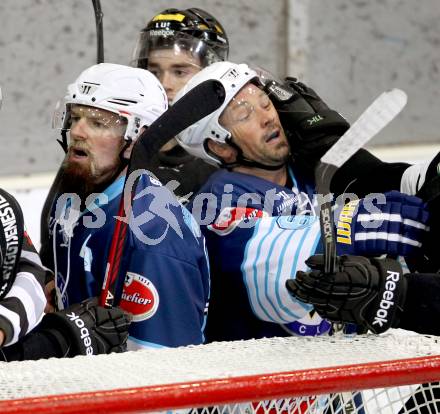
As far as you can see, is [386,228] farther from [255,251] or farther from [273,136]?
[273,136]

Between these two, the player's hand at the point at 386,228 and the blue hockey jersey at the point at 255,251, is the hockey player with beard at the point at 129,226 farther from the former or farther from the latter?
the player's hand at the point at 386,228

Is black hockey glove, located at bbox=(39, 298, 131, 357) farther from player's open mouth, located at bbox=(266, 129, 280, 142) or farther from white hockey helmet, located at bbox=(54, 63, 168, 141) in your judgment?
player's open mouth, located at bbox=(266, 129, 280, 142)

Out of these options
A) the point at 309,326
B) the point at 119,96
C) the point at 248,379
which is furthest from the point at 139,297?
the point at 248,379

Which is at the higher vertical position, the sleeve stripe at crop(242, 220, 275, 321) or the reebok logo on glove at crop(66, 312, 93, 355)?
the sleeve stripe at crop(242, 220, 275, 321)

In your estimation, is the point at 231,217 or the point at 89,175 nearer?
the point at 231,217

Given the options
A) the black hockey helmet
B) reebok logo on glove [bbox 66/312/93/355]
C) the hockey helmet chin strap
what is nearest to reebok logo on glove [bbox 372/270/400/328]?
reebok logo on glove [bbox 66/312/93/355]

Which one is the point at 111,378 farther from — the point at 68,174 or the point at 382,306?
the point at 68,174

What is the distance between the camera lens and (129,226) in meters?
1.87

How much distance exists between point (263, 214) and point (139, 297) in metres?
0.30

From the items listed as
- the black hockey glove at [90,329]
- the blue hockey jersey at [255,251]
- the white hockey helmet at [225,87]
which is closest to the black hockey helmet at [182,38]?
the white hockey helmet at [225,87]

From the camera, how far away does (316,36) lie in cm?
435

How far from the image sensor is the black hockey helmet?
9.53 feet

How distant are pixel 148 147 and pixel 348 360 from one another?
1.91 ft

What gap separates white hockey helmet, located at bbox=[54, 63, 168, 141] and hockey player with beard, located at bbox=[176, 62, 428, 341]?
0.09m
